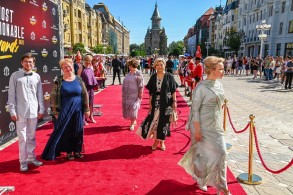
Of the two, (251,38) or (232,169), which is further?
(251,38)

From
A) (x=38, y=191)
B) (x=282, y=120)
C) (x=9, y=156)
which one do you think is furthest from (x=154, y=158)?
(x=282, y=120)

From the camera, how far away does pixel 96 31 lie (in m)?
77.0

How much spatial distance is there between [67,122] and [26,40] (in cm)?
343

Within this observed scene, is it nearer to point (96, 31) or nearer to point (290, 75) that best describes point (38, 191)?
point (290, 75)

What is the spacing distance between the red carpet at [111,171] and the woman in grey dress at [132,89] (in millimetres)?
775

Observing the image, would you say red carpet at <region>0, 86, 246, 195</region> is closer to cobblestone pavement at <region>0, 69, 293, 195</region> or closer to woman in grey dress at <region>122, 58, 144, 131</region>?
cobblestone pavement at <region>0, 69, 293, 195</region>

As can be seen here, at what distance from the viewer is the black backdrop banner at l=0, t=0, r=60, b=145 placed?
19.8ft

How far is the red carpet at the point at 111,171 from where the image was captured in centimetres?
403

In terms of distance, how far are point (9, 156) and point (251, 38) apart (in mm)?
55635

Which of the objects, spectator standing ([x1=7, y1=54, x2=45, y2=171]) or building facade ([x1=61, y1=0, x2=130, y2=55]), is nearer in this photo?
spectator standing ([x1=7, y1=54, x2=45, y2=171])

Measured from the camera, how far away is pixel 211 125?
3592 millimetres

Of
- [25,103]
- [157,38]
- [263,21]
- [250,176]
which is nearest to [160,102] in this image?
[250,176]

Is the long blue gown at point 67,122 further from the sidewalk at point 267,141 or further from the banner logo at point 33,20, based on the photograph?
the banner logo at point 33,20

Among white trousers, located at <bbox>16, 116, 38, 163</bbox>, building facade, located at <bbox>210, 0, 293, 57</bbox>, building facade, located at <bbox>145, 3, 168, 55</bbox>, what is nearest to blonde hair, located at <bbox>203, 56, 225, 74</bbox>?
white trousers, located at <bbox>16, 116, 38, 163</bbox>
